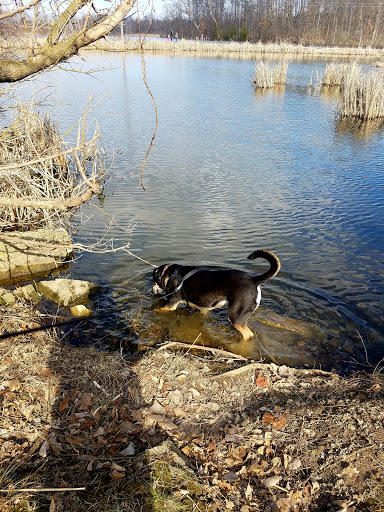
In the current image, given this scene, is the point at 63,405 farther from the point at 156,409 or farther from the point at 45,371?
the point at 156,409

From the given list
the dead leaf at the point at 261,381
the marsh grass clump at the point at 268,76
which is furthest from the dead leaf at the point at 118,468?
the marsh grass clump at the point at 268,76

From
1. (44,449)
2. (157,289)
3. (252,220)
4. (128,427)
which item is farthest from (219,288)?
(252,220)

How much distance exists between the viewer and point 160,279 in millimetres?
5547

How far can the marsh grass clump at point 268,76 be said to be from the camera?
2384cm

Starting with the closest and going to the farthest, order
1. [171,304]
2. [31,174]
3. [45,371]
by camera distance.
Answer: [45,371] < [171,304] < [31,174]

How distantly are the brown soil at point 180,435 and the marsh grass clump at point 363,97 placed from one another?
16870mm

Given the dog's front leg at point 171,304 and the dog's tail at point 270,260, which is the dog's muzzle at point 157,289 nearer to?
the dog's front leg at point 171,304

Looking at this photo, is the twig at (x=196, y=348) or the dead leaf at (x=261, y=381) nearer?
the dead leaf at (x=261, y=381)

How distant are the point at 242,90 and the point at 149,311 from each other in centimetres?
2228

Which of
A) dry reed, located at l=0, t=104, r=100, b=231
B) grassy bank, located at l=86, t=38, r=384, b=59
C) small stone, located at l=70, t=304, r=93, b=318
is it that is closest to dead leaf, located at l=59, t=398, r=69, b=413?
small stone, located at l=70, t=304, r=93, b=318

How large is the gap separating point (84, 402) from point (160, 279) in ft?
8.41

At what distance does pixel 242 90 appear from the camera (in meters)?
23.8

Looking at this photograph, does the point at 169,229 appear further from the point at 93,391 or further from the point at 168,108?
the point at 168,108

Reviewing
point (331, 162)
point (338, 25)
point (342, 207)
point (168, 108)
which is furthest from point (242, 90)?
point (338, 25)
